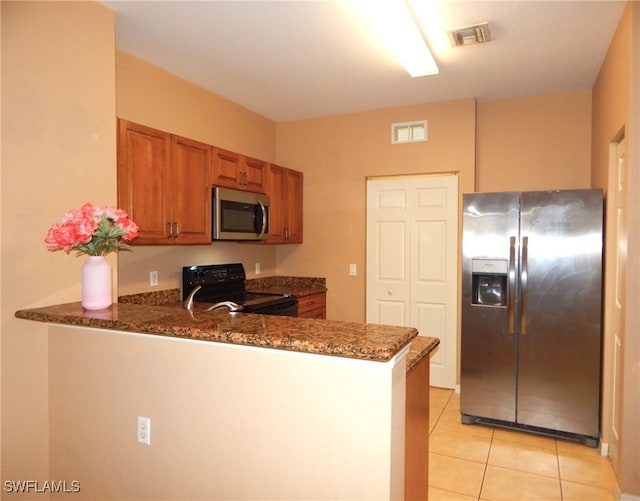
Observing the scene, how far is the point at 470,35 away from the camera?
2.73 metres

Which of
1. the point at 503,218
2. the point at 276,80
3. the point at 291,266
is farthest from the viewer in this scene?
the point at 291,266

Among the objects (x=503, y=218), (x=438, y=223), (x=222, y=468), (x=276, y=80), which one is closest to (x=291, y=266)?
(x=438, y=223)

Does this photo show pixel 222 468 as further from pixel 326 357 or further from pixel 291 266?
pixel 291 266

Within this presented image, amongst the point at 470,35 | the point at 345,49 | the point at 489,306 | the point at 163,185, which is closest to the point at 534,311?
the point at 489,306

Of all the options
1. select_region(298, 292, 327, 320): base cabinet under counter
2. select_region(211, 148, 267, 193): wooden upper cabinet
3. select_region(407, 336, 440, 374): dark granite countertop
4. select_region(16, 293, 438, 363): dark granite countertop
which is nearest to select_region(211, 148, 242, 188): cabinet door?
select_region(211, 148, 267, 193): wooden upper cabinet

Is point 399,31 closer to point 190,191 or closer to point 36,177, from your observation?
point 190,191

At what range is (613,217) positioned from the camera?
287 centimetres

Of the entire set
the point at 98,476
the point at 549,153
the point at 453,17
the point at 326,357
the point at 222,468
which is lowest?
the point at 98,476

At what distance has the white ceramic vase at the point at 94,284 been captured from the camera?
2.02 meters

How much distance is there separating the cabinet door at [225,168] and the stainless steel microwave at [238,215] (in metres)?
0.07

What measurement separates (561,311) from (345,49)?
242cm

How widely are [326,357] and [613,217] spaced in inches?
99.1

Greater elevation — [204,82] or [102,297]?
[204,82]

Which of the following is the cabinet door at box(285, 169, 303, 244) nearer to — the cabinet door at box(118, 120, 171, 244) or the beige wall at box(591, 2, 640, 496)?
the cabinet door at box(118, 120, 171, 244)
